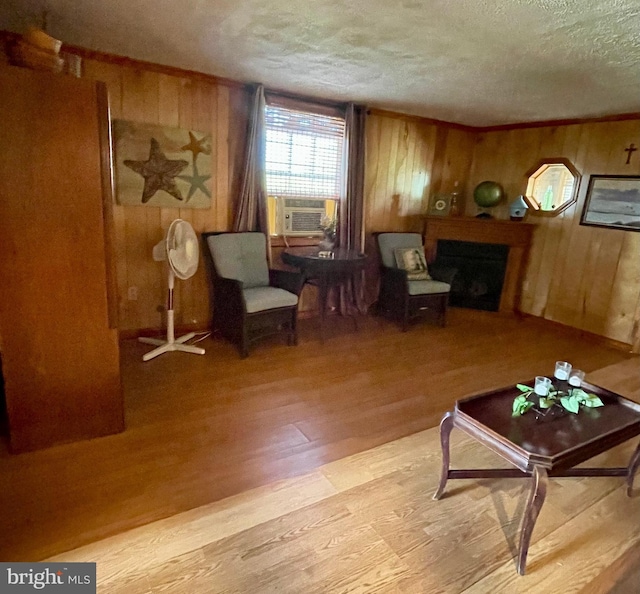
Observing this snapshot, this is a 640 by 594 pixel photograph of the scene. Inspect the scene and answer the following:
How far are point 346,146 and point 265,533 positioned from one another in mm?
3558

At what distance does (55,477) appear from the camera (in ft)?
6.29

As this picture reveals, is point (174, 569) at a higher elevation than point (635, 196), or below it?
below

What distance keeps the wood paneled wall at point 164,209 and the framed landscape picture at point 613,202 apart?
352 centimetres

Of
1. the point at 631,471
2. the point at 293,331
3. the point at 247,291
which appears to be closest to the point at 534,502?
the point at 631,471

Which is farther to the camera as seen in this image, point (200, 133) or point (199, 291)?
point (199, 291)

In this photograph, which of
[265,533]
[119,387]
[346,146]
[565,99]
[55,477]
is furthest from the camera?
[346,146]

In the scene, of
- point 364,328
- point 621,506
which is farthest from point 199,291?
point 621,506

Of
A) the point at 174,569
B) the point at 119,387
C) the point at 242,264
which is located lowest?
the point at 174,569

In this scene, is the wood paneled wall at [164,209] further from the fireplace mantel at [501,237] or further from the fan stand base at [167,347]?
the fireplace mantel at [501,237]

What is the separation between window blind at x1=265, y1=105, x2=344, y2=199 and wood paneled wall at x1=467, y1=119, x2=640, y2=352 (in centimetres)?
216

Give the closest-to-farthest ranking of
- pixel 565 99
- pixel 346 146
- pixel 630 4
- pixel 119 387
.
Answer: pixel 630 4 < pixel 119 387 < pixel 565 99 < pixel 346 146

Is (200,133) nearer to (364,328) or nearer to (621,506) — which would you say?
(364,328)

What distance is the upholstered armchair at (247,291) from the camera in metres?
3.32

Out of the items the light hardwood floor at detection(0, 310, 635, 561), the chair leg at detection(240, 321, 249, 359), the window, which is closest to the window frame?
the window
